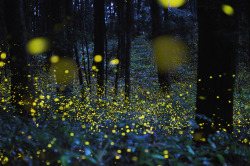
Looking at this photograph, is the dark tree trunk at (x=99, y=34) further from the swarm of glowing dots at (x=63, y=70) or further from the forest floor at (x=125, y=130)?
the swarm of glowing dots at (x=63, y=70)

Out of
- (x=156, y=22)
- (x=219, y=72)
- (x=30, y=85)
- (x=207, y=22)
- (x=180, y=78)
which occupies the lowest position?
(x=180, y=78)

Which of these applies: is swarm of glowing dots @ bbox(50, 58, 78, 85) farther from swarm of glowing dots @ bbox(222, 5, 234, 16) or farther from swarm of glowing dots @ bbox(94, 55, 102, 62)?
swarm of glowing dots @ bbox(222, 5, 234, 16)

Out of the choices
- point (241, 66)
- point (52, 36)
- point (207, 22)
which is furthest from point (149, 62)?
point (207, 22)

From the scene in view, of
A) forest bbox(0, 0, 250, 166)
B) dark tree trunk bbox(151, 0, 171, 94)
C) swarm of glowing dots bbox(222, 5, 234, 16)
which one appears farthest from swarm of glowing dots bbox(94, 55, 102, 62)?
swarm of glowing dots bbox(222, 5, 234, 16)

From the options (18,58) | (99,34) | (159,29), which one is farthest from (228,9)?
(159,29)

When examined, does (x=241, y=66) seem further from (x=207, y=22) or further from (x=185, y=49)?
(x=207, y=22)

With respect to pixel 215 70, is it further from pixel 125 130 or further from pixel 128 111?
pixel 128 111

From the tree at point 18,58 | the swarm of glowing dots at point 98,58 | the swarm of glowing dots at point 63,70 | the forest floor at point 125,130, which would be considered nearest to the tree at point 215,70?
the forest floor at point 125,130
